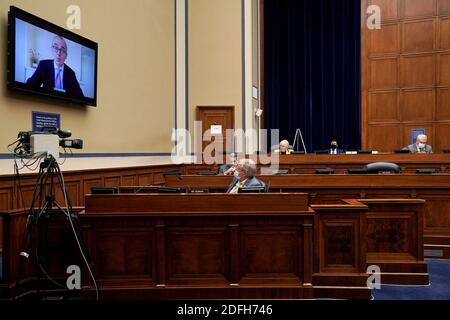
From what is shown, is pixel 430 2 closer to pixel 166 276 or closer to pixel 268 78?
pixel 268 78

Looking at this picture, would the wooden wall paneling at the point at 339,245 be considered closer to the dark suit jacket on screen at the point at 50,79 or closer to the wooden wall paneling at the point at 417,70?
the dark suit jacket on screen at the point at 50,79

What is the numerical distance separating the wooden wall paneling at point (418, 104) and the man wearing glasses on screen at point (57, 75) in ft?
28.9

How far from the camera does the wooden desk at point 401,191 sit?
17.2 feet

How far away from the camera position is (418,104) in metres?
11.4

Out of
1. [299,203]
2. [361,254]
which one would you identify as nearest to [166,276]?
[299,203]

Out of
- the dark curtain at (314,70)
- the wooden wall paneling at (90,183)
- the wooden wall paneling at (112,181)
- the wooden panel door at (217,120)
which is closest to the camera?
the wooden wall paneling at (90,183)

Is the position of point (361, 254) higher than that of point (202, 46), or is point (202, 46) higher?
point (202, 46)

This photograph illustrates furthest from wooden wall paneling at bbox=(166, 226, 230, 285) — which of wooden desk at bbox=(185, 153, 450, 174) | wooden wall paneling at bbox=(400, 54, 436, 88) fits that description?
wooden wall paneling at bbox=(400, 54, 436, 88)

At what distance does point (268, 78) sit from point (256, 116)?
2038 mm

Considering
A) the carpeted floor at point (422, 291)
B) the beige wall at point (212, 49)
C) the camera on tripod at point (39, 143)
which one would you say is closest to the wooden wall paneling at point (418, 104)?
the beige wall at point (212, 49)

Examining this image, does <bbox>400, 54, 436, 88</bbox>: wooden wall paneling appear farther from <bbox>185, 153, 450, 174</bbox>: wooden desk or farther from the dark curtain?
<bbox>185, 153, 450, 174</bbox>: wooden desk

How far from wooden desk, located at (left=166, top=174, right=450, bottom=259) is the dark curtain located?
7.18m

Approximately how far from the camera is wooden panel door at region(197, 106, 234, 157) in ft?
33.9
